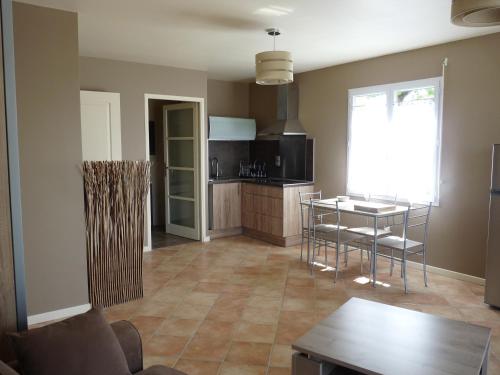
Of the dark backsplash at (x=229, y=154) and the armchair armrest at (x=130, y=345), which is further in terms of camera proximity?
the dark backsplash at (x=229, y=154)

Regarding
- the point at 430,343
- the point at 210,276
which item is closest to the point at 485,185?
the point at 430,343

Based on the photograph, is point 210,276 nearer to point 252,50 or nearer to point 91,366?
point 252,50

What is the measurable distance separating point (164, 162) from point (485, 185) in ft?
15.7

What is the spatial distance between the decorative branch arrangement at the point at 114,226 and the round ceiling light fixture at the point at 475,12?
2740mm

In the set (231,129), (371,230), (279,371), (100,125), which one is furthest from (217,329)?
(231,129)

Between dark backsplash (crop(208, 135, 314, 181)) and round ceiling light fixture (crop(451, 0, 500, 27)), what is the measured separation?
155 inches

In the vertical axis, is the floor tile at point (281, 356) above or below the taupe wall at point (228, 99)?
below

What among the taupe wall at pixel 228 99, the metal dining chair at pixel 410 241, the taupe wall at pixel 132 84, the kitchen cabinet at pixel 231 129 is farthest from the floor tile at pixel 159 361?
the taupe wall at pixel 228 99

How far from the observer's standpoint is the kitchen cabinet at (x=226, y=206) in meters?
6.45

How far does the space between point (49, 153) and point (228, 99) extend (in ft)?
14.0

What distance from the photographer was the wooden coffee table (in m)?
1.97

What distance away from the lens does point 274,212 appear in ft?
20.0

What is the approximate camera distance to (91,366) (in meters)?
1.69

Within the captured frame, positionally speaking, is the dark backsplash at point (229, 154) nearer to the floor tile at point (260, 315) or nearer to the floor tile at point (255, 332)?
the floor tile at point (260, 315)
